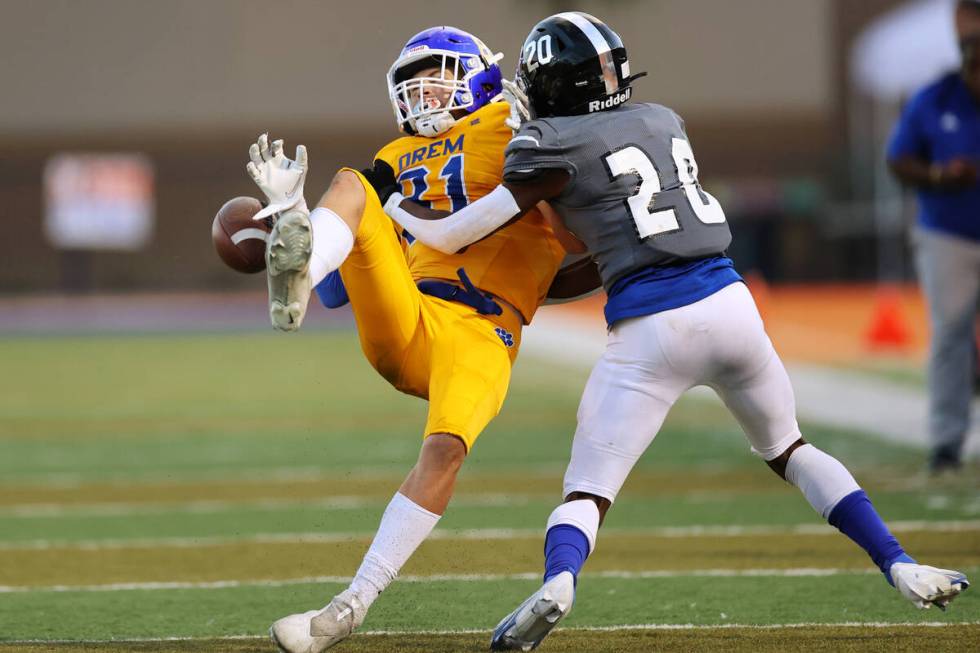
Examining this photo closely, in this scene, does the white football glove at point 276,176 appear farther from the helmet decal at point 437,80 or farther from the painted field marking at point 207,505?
the painted field marking at point 207,505

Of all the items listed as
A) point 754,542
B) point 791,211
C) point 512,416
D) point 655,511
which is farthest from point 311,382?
point 791,211

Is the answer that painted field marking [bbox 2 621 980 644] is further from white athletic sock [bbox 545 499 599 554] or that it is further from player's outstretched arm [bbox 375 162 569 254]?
player's outstretched arm [bbox 375 162 569 254]

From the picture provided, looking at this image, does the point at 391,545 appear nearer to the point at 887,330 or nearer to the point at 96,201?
the point at 887,330

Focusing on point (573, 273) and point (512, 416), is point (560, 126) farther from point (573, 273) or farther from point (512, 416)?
point (512, 416)

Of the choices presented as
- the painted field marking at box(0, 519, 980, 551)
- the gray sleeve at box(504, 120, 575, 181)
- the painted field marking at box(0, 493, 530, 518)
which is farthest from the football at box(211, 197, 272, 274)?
the painted field marking at box(0, 493, 530, 518)

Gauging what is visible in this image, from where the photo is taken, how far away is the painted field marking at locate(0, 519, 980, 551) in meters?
5.68

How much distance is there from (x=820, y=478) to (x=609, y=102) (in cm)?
112

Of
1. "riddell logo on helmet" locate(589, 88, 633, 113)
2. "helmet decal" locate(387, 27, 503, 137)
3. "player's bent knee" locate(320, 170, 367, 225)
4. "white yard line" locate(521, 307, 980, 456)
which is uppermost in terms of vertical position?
"helmet decal" locate(387, 27, 503, 137)

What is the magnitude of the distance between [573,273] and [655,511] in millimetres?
2265

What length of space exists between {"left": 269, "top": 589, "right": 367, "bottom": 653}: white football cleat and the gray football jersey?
103 centimetres

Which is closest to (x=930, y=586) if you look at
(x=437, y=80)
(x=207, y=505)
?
(x=437, y=80)

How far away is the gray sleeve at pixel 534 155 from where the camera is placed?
12.1 ft

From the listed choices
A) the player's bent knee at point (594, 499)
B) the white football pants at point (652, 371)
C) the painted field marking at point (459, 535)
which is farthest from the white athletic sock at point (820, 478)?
the painted field marking at point (459, 535)

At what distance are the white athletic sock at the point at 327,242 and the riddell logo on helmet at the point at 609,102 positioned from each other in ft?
2.40
